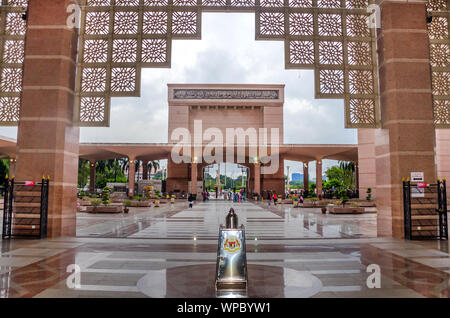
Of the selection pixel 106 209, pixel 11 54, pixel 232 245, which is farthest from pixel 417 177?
pixel 106 209

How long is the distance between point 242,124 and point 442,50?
34.4 m

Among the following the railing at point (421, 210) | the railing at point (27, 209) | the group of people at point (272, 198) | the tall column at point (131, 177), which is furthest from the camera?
the tall column at point (131, 177)

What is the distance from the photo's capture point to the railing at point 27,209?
8297mm

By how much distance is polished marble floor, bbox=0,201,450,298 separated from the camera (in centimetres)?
421

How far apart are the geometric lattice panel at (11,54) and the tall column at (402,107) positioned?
1098 centimetres

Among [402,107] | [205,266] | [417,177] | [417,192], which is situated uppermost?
[402,107]

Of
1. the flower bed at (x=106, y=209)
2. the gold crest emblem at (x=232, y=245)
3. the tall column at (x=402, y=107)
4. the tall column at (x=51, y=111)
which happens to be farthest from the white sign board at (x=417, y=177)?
the flower bed at (x=106, y=209)

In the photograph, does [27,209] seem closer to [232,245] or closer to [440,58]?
[232,245]

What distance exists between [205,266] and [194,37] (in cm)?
673

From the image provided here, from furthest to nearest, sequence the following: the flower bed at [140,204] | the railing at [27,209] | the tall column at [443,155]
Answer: the flower bed at [140,204], the tall column at [443,155], the railing at [27,209]

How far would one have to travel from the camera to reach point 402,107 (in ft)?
28.7

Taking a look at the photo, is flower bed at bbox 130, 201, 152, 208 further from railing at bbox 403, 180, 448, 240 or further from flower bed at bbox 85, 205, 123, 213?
railing at bbox 403, 180, 448, 240

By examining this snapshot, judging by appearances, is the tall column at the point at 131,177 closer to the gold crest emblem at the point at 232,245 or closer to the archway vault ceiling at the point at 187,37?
the archway vault ceiling at the point at 187,37
